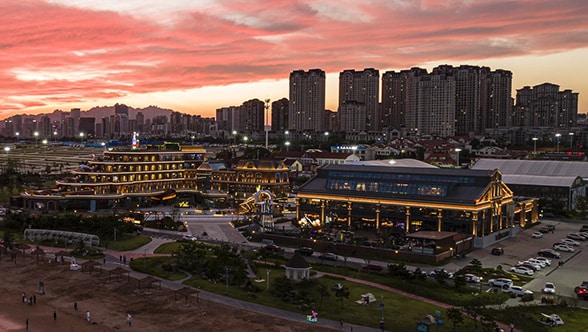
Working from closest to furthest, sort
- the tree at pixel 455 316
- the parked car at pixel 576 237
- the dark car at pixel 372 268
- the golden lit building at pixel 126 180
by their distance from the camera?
the tree at pixel 455 316
the dark car at pixel 372 268
the parked car at pixel 576 237
the golden lit building at pixel 126 180

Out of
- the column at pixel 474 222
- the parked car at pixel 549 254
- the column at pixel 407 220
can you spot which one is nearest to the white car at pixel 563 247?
the parked car at pixel 549 254

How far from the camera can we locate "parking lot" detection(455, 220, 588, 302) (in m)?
57.2

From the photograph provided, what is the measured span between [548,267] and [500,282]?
13.8m

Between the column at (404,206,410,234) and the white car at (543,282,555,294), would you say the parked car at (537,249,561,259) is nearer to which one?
the white car at (543,282,555,294)

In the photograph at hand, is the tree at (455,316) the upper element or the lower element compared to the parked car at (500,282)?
upper

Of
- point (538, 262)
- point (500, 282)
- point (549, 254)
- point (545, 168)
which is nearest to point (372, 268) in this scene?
point (500, 282)

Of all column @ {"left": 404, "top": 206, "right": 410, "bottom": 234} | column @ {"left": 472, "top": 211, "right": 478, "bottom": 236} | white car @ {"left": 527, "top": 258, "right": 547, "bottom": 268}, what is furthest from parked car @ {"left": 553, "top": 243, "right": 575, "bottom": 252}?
column @ {"left": 404, "top": 206, "right": 410, "bottom": 234}

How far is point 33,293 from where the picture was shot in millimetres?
53938

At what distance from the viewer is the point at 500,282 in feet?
179

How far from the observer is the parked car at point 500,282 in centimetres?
5441

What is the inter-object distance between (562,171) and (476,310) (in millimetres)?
92665

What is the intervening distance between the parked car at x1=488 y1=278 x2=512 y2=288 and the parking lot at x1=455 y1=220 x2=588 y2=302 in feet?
8.18

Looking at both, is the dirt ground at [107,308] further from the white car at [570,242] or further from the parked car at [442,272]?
the white car at [570,242]

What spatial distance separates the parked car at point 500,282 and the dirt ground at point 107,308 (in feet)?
74.1
